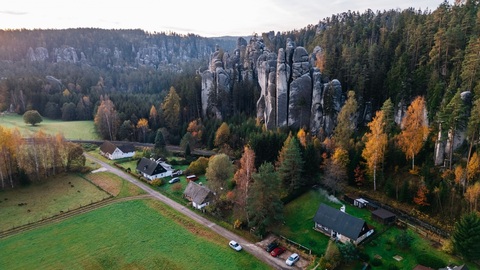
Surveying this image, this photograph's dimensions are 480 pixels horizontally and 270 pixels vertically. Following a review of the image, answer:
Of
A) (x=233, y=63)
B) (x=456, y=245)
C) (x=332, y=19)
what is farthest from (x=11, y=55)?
(x=456, y=245)

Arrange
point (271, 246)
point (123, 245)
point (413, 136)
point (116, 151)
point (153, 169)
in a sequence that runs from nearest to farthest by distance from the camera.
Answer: point (271, 246) → point (123, 245) → point (413, 136) → point (153, 169) → point (116, 151)

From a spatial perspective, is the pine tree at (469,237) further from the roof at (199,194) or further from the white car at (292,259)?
the roof at (199,194)

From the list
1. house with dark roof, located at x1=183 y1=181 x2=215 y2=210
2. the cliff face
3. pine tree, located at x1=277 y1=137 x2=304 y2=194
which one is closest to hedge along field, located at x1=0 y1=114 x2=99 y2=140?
the cliff face

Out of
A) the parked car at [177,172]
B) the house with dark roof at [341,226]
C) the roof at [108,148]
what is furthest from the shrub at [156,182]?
the house with dark roof at [341,226]

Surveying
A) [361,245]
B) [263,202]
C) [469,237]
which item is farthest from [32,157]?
[469,237]

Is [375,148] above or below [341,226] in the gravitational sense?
above

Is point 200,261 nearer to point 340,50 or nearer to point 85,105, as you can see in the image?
point 340,50

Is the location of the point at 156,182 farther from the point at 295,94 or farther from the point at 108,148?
the point at 295,94
